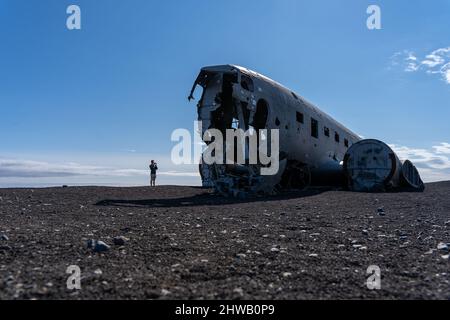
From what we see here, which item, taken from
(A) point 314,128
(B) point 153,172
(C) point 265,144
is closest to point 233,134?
(C) point 265,144

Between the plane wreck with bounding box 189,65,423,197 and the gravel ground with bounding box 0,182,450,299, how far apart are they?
8.80 meters

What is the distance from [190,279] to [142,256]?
1.19 m

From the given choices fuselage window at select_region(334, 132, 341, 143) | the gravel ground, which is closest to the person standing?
fuselage window at select_region(334, 132, 341, 143)

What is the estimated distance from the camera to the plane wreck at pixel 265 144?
55.5 ft

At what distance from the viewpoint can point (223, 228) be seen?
23.9 ft

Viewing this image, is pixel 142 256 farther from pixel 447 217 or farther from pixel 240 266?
pixel 447 217

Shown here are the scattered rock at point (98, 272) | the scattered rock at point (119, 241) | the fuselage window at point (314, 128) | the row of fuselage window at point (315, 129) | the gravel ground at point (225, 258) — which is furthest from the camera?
the fuselage window at point (314, 128)

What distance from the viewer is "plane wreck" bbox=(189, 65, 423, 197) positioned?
16.9m

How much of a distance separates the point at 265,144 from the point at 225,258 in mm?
13085

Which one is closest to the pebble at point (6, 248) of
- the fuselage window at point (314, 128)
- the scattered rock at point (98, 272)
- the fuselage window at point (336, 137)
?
the scattered rock at point (98, 272)

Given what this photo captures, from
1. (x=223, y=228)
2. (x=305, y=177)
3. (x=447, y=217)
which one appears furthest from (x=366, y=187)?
(x=223, y=228)

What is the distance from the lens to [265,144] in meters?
17.5

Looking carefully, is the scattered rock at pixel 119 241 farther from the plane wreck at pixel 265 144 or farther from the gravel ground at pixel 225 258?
the plane wreck at pixel 265 144

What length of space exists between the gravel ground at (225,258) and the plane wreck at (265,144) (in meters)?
8.80
